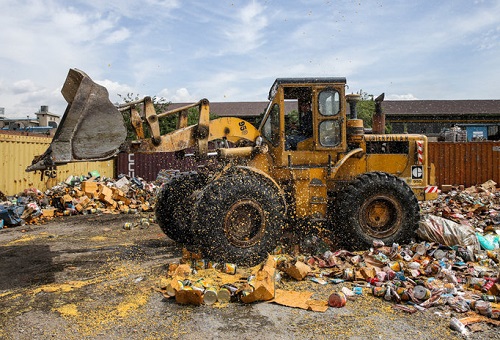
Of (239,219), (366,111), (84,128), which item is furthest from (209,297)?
(366,111)

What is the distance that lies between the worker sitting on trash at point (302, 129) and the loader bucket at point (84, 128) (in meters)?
2.54

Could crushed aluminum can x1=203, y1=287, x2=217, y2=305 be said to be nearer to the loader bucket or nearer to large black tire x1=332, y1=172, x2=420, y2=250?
the loader bucket

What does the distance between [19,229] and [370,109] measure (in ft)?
82.5

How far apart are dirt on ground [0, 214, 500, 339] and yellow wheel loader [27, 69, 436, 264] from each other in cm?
99

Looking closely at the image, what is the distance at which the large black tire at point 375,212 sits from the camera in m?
6.07

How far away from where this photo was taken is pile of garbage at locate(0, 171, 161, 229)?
10.1 m

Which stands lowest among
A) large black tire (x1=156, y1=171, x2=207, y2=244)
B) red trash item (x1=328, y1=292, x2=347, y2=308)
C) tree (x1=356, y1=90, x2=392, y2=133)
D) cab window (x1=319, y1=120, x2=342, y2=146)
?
red trash item (x1=328, y1=292, x2=347, y2=308)

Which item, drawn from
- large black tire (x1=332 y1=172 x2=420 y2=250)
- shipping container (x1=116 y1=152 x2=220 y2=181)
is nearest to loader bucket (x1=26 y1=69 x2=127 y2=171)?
large black tire (x1=332 y1=172 x2=420 y2=250)

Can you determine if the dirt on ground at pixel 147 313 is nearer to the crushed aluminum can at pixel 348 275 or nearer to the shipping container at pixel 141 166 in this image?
the crushed aluminum can at pixel 348 275

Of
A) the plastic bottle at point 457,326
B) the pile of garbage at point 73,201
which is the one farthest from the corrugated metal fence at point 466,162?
the plastic bottle at point 457,326

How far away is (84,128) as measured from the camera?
493cm

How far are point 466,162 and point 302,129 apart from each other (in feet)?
38.4

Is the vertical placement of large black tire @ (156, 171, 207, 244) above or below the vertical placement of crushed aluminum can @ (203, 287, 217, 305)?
above

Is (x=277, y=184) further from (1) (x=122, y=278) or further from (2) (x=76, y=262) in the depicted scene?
(2) (x=76, y=262)
